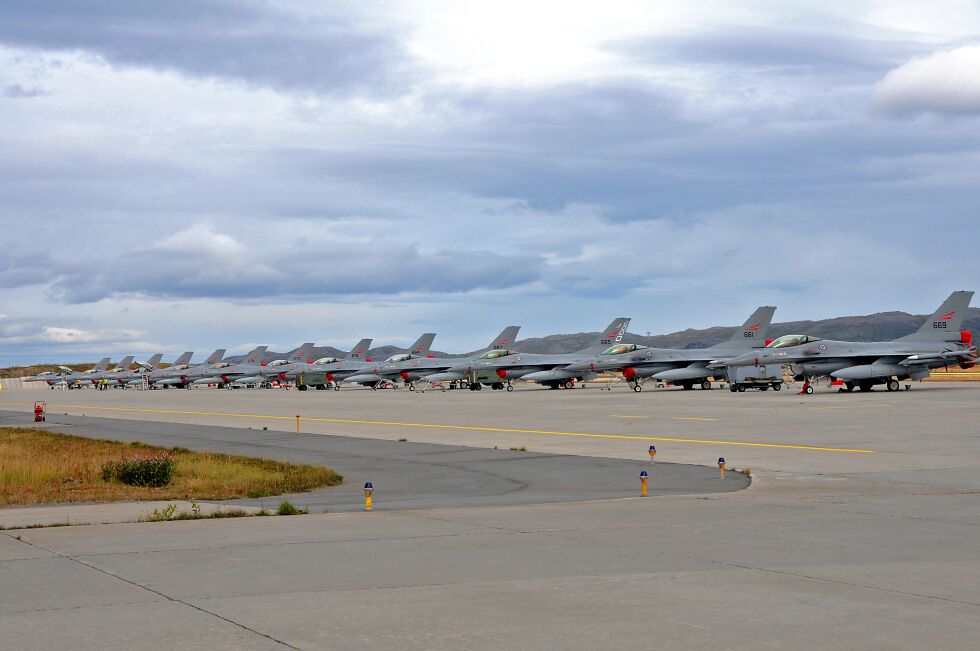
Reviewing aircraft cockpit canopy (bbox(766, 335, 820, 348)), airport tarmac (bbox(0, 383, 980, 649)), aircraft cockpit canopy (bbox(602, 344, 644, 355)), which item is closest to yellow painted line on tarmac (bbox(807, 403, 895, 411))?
aircraft cockpit canopy (bbox(766, 335, 820, 348))

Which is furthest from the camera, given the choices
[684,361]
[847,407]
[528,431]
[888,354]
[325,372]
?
[325,372]

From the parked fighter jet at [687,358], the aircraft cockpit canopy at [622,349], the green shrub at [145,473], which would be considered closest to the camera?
the green shrub at [145,473]

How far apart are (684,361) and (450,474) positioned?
49.1 metres

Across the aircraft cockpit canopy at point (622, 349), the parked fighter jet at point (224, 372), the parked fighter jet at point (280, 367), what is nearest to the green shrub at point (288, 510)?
the aircraft cockpit canopy at point (622, 349)

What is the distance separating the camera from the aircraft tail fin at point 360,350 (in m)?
101

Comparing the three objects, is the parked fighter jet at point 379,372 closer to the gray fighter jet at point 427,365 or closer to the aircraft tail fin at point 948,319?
the gray fighter jet at point 427,365

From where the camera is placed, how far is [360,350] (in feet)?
333

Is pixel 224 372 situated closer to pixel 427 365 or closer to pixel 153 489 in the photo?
pixel 427 365

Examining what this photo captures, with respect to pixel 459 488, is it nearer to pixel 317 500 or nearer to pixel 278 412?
pixel 317 500

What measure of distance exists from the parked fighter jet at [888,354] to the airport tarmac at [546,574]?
3744 centimetres

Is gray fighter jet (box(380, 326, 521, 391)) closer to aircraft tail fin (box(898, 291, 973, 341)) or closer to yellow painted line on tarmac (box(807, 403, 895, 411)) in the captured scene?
aircraft tail fin (box(898, 291, 973, 341))

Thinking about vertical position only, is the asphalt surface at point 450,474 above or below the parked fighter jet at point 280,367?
below

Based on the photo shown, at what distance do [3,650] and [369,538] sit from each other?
17.9ft

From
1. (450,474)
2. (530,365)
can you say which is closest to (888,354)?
(530,365)
